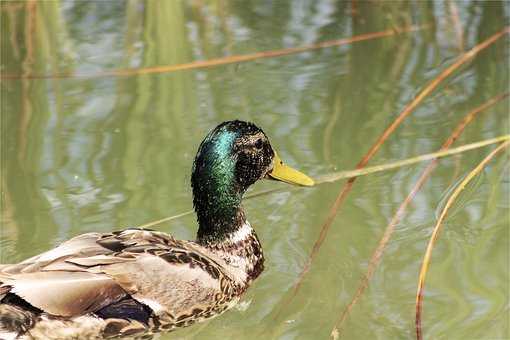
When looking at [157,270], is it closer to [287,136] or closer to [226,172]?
[226,172]

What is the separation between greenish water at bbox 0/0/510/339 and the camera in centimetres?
593

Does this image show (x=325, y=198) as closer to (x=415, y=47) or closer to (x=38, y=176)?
(x=38, y=176)

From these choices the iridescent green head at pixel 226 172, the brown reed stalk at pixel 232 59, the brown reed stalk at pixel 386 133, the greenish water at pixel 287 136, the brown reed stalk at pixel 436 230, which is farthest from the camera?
the brown reed stalk at pixel 232 59

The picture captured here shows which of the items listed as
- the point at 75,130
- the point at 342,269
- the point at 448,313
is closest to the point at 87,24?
the point at 75,130

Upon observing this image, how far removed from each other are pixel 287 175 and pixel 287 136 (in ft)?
4.29

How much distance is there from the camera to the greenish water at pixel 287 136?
5.93 meters

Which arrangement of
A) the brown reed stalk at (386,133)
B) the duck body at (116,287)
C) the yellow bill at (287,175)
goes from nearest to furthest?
the duck body at (116,287) → the brown reed stalk at (386,133) → the yellow bill at (287,175)

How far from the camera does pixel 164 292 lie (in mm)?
5637

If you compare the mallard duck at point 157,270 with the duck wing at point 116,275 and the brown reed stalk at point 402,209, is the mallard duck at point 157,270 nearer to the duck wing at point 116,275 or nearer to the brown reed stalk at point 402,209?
the duck wing at point 116,275

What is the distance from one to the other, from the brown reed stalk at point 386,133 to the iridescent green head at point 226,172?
362 mm

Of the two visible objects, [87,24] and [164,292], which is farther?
[87,24]

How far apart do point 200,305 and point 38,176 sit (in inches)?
76.6

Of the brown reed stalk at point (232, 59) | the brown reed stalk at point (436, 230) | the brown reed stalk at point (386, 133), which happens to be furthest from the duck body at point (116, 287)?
the brown reed stalk at point (232, 59)

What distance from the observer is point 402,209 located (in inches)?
265
